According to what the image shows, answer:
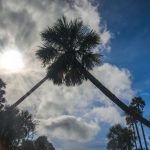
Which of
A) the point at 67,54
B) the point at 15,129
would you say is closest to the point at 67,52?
the point at 67,54

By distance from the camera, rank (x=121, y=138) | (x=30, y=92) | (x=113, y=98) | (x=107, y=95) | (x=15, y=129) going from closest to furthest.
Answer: (x=113, y=98)
(x=107, y=95)
(x=30, y=92)
(x=15, y=129)
(x=121, y=138)

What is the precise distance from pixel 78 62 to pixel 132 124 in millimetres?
49611

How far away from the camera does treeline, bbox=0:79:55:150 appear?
Result: 21266 millimetres

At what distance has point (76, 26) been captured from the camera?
866 inches

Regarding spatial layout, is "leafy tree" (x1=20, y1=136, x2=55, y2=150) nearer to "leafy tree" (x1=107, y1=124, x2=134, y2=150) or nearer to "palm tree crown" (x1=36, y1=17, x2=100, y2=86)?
"leafy tree" (x1=107, y1=124, x2=134, y2=150)

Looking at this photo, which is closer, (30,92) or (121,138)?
(30,92)

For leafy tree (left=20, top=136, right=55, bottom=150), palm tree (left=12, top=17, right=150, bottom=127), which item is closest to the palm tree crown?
palm tree (left=12, top=17, right=150, bottom=127)

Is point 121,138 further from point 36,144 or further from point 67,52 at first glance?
point 67,52

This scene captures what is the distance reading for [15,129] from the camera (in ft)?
124

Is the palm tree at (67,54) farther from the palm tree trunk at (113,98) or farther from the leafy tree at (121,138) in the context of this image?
the leafy tree at (121,138)

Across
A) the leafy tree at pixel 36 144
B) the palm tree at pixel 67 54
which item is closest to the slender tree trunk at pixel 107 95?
the palm tree at pixel 67 54

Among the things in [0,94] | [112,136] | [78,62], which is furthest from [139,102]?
[78,62]

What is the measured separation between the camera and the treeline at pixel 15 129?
21.3m

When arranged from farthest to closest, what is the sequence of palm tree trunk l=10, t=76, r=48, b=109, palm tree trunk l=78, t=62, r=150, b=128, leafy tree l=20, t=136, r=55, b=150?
leafy tree l=20, t=136, r=55, b=150, palm tree trunk l=10, t=76, r=48, b=109, palm tree trunk l=78, t=62, r=150, b=128
